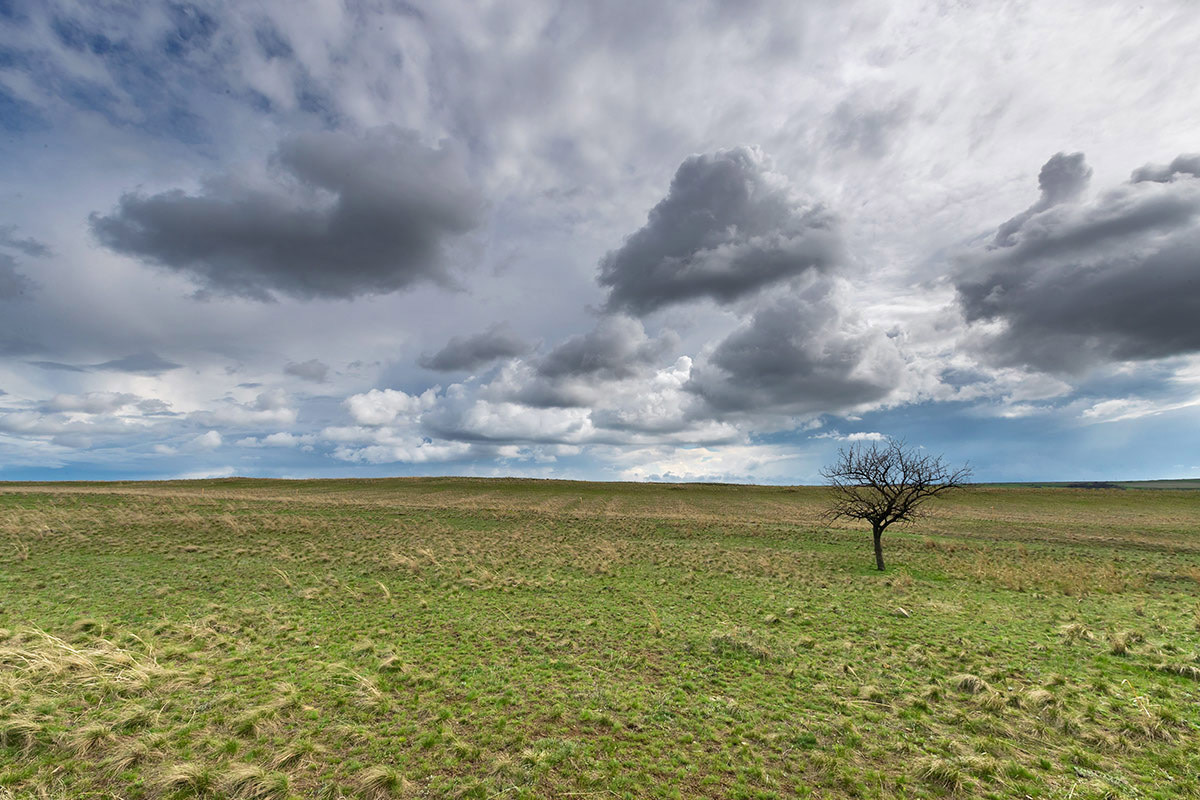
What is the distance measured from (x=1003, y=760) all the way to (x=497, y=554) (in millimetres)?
24201

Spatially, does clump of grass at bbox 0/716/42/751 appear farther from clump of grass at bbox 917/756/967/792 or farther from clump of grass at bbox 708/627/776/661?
clump of grass at bbox 917/756/967/792

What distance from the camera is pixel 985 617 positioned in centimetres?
1706

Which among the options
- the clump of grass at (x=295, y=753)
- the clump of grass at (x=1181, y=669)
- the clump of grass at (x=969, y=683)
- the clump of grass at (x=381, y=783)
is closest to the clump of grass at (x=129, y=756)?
the clump of grass at (x=295, y=753)

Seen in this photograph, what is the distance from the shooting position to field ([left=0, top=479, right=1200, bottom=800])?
7730 millimetres

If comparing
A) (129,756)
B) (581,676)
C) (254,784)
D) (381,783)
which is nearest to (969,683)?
(581,676)

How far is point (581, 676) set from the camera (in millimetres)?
11734

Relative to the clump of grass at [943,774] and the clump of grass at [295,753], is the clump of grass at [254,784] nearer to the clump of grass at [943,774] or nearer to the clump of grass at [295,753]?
the clump of grass at [295,753]

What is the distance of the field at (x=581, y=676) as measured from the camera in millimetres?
7730

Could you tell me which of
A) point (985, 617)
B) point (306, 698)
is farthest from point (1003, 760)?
point (306, 698)

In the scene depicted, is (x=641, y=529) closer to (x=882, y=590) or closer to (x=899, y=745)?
(x=882, y=590)

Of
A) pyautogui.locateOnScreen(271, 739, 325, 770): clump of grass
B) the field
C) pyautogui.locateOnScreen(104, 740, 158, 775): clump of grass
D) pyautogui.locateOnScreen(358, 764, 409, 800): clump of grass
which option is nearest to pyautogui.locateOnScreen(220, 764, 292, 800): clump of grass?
the field

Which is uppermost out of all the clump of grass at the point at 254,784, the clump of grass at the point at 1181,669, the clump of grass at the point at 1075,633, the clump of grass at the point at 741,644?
the clump of grass at the point at 254,784

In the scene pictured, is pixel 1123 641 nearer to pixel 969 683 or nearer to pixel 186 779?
pixel 969 683

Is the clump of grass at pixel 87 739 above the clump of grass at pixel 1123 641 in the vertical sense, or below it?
above
